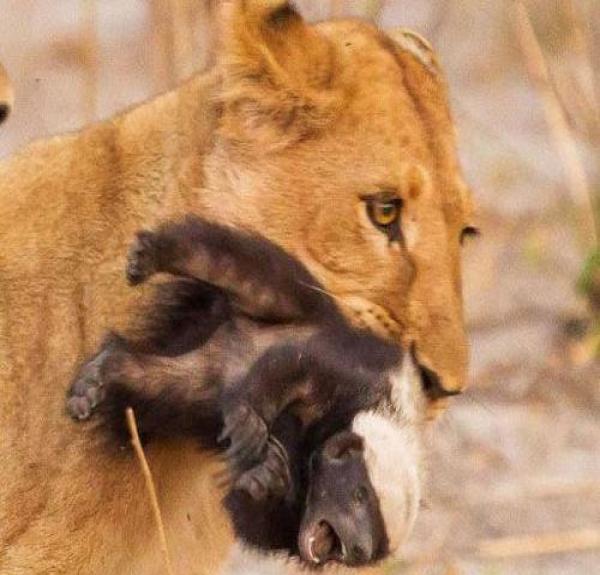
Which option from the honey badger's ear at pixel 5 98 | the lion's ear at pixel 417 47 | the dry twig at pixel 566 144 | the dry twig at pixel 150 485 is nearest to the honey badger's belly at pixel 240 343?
the dry twig at pixel 150 485

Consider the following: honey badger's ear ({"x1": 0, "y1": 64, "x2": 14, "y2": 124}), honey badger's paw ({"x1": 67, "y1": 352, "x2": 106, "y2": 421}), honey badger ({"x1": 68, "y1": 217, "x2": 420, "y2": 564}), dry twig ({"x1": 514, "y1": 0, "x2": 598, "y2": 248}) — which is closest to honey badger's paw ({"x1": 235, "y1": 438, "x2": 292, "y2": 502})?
honey badger ({"x1": 68, "y1": 217, "x2": 420, "y2": 564})

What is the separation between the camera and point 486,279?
16.0 ft

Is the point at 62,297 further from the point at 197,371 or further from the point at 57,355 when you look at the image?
the point at 197,371

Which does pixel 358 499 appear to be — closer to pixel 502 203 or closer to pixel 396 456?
pixel 396 456

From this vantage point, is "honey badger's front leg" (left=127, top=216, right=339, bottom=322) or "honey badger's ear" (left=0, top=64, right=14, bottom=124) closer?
"honey badger's front leg" (left=127, top=216, right=339, bottom=322)

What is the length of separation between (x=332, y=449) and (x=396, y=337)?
291 millimetres

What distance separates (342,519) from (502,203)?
11.1 feet

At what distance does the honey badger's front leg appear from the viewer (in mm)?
2139

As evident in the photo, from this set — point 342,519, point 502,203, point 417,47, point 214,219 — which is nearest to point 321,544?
point 342,519

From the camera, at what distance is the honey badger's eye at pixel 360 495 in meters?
1.92

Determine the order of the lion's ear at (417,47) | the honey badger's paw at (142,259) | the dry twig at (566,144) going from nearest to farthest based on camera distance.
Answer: the honey badger's paw at (142,259), the lion's ear at (417,47), the dry twig at (566,144)

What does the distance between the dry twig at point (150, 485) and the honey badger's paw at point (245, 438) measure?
0.55ft

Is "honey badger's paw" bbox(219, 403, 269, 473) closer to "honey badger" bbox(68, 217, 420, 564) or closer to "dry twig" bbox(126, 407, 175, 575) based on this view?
"honey badger" bbox(68, 217, 420, 564)

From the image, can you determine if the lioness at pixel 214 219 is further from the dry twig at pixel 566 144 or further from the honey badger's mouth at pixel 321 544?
the dry twig at pixel 566 144
